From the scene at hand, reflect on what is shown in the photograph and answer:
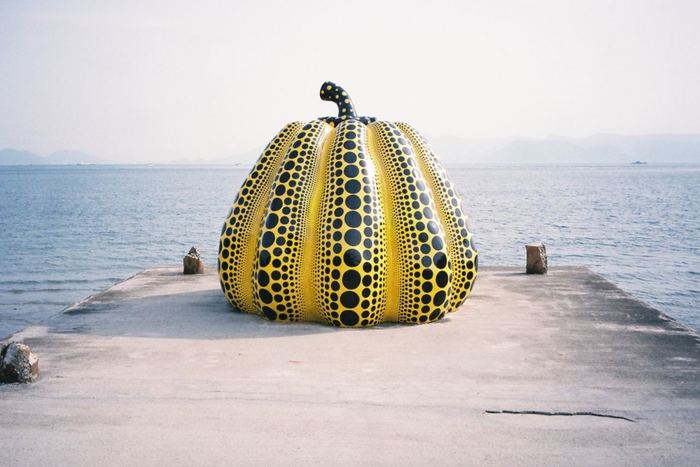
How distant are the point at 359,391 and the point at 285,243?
2466 millimetres

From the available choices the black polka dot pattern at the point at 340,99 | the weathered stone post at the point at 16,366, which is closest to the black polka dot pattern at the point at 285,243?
the black polka dot pattern at the point at 340,99

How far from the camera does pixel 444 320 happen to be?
8734 millimetres

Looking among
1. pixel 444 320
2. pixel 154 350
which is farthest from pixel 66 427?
pixel 444 320

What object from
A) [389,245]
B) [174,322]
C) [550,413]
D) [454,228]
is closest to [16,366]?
[174,322]

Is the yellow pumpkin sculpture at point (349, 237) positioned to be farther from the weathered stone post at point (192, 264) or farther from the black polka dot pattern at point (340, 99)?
the weathered stone post at point (192, 264)

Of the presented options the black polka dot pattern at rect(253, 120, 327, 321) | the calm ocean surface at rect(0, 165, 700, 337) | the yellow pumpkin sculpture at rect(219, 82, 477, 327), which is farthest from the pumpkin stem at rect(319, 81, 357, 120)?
the calm ocean surface at rect(0, 165, 700, 337)

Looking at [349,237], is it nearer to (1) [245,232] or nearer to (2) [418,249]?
(2) [418,249]

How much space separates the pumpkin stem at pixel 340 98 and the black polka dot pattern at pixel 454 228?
1.28 m

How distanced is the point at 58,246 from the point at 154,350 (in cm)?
2240

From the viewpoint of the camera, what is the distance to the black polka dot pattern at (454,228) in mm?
8688

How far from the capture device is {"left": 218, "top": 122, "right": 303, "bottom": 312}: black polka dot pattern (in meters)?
8.74

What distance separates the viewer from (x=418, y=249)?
26.9 ft

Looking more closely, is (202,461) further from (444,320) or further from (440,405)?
(444,320)

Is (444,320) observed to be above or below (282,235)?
below
